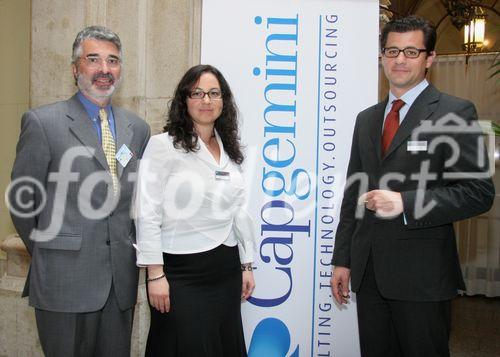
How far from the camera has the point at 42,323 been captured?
79.5 inches

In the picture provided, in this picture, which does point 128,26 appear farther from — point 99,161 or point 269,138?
point 99,161

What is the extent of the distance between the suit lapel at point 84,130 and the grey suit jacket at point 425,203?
108 cm

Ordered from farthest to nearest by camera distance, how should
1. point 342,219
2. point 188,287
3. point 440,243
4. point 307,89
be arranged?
point 307,89 → point 342,219 → point 188,287 → point 440,243

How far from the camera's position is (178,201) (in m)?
2.16

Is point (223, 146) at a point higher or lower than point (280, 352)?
higher

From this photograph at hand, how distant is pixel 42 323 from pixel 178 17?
6.45 ft

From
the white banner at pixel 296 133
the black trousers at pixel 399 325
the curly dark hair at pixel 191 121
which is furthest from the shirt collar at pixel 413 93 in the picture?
the white banner at pixel 296 133

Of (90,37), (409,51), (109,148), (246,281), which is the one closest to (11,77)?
(90,37)

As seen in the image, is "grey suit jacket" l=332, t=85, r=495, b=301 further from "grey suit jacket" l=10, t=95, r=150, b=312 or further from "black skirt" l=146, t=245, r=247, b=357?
"grey suit jacket" l=10, t=95, r=150, b=312

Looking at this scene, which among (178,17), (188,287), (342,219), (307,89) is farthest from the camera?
(178,17)

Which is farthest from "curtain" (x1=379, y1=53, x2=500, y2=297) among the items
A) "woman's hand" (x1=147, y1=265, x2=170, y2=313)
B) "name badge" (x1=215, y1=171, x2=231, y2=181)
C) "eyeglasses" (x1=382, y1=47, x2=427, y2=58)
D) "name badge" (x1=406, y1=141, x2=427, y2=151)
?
"woman's hand" (x1=147, y1=265, x2=170, y2=313)

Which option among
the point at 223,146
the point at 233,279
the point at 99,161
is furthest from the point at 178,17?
the point at 233,279

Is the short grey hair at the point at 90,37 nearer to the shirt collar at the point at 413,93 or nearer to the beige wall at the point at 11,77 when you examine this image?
the shirt collar at the point at 413,93

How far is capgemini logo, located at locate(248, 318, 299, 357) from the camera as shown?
305cm
